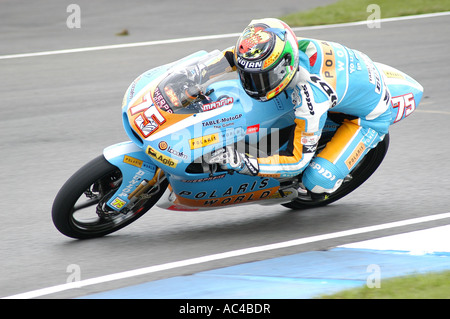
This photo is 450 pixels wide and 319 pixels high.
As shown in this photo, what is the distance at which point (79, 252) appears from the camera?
5969 mm

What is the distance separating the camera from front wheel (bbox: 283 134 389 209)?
684cm

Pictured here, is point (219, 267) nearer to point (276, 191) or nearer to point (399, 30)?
point (276, 191)

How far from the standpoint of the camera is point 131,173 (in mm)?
5934

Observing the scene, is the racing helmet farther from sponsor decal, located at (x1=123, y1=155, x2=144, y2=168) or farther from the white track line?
the white track line

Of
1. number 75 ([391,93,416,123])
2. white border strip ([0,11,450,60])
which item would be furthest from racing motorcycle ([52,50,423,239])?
white border strip ([0,11,450,60])

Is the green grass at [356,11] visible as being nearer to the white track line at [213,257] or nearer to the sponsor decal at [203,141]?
the white track line at [213,257]

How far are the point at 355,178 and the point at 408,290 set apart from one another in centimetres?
221

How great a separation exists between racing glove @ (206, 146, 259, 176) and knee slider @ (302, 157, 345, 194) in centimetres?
50

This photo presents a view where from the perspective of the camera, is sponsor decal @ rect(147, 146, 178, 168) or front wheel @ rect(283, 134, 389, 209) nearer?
sponsor decal @ rect(147, 146, 178, 168)

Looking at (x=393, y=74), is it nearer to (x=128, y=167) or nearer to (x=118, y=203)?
(x=128, y=167)

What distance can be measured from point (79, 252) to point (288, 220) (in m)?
1.71

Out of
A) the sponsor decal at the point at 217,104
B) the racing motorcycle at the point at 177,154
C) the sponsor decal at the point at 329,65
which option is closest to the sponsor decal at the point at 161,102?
the racing motorcycle at the point at 177,154
